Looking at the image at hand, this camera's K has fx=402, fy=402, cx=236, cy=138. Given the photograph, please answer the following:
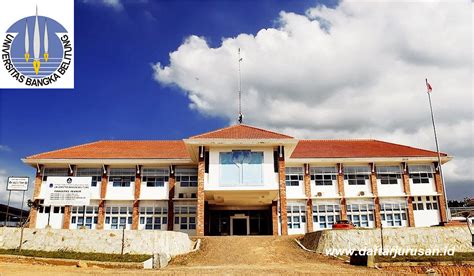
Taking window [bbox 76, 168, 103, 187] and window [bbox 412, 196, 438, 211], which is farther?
window [bbox 412, 196, 438, 211]

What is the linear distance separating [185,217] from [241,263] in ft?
41.8

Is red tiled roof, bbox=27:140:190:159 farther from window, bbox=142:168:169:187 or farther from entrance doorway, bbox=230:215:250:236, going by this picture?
entrance doorway, bbox=230:215:250:236

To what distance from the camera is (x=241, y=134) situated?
26531mm

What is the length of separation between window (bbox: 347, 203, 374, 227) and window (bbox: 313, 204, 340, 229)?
969mm

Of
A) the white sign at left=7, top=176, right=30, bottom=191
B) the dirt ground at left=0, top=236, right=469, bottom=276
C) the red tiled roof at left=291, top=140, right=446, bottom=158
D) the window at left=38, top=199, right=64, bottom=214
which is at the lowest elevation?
the dirt ground at left=0, top=236, right=469, bottom=276

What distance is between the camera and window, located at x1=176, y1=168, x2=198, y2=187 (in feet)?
98.6

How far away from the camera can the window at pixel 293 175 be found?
30.5 m

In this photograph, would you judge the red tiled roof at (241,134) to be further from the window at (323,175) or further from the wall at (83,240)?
the wall at (83,240)

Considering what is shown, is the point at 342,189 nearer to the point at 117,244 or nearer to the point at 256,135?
the point at 256,135

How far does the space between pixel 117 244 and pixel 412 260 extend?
41.8ft

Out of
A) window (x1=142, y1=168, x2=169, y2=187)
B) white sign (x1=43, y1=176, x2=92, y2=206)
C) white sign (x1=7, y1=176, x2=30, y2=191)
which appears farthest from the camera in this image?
window (x1=142, y1=168, x2=169, y2=187)

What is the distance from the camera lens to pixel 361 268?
49.8 ft

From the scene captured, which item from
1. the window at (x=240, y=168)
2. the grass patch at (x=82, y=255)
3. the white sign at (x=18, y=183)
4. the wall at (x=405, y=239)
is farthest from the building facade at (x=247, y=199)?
the grass patch at (x=82, y=255)

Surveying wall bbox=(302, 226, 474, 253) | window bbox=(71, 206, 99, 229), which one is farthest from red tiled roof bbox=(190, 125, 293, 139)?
window bbox=(71, 206, 99, 229)
